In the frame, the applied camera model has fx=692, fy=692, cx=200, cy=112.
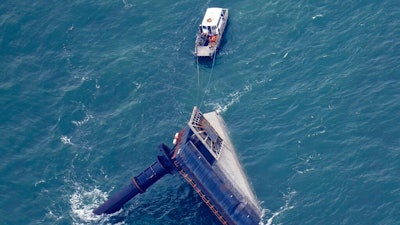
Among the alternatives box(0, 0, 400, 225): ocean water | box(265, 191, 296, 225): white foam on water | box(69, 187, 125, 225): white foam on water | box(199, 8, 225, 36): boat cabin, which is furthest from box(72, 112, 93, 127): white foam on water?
box(265, 191, 296, 225): white foam on water

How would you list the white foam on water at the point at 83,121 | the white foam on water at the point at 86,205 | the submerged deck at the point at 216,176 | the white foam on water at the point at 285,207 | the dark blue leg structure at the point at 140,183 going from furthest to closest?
the white foam on water at the point at 83,121
the white foam on water at the point at 86,205
the dark blue leg structure at the point at 140,183
the white foam on water at the point at 285,207
the submerged deck at the point at 216,176

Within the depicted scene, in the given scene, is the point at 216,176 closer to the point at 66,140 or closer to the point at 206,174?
the point at 206,174

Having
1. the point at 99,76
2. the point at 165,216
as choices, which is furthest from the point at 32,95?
the point at 165,216

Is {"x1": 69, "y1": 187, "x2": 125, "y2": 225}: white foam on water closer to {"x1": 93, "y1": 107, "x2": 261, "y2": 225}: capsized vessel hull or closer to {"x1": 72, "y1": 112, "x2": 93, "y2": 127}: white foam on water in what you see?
{"x1": 93, "y1": 107, "x2": 261, "y2": 225}: capsized vessel hull

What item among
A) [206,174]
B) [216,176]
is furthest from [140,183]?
[216,176]

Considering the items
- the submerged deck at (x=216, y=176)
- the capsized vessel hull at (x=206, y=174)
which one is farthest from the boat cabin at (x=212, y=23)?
the submerged deck at (x=216, y=176)

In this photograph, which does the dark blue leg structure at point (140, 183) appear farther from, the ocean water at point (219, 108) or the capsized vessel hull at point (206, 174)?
the ocean water at point (219, 108)

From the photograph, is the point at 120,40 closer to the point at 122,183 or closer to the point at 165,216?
the point at 122,183

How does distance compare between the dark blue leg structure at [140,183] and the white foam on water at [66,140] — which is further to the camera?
the white foam on water at [66,140]
